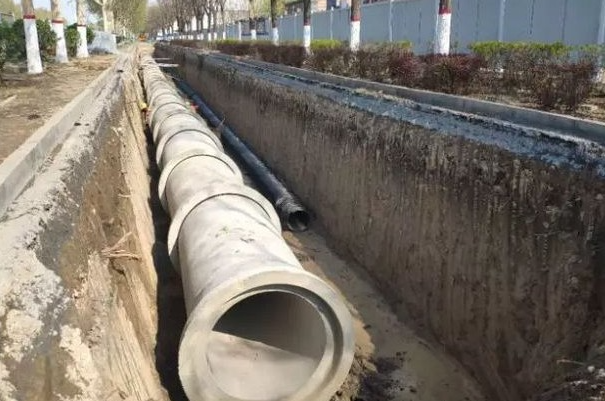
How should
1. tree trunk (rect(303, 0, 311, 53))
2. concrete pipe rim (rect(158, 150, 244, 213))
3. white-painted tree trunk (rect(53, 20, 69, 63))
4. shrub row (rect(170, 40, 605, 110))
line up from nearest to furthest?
concrete pipe rim (rect(158, 150, 244, 213)), shrub row (rect(170, 40, 605, 110)), tree trunk (rect(303, 0, 311, 53)), white-painted tree trunk (rect(53, 20, 69, 63))

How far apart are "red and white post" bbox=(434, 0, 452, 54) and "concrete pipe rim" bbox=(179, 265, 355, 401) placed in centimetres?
1039

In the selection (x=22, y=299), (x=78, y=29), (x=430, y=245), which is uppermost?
(x=78, y=29)

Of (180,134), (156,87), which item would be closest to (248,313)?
(180,134)

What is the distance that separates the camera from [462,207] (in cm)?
507

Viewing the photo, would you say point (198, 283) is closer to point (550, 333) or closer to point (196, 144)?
point (550, 333)

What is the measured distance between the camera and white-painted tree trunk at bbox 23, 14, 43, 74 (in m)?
15.3

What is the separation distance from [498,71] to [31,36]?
12520mm

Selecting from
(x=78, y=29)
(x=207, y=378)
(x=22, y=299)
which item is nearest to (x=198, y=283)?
(x=207, y=378)

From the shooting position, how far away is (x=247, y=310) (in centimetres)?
493

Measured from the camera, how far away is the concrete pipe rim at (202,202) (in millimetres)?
4875

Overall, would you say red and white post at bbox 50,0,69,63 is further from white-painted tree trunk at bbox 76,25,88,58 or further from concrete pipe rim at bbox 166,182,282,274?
concrete pipe rim at bbox 166,182,282,274

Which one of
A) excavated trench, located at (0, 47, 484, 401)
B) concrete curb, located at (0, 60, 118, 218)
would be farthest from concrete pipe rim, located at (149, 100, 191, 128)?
concrete curb, located at (0, 60, 118, 218)

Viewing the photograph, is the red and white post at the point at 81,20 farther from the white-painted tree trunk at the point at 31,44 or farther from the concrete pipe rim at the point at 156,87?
the concrete pipe rim at the point at 156,87

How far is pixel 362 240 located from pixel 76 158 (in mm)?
3828
